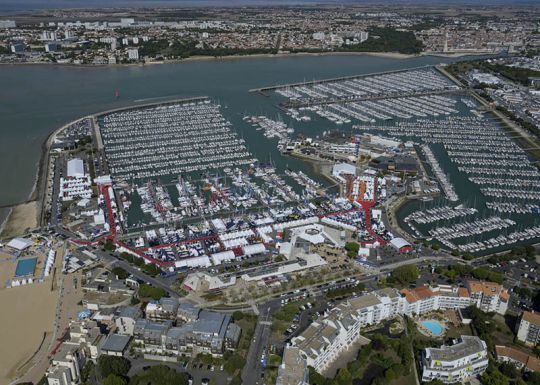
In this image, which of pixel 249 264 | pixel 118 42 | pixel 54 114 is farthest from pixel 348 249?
pixel 118 42

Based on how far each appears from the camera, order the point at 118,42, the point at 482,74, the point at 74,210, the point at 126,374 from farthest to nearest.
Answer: the point at 118,42, the point at 482,74, the point at 74,210, the point at 126,374

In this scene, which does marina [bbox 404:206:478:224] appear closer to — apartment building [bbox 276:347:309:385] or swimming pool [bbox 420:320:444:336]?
swimming pool [bbox 420:320:444:336]

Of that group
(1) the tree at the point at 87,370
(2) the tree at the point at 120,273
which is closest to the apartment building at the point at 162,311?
(1) the tree at the point at 87,370

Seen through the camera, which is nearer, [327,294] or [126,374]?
[126,374]

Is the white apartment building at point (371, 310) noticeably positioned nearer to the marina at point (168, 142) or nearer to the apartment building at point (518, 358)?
the apartment building at point (518, 358)

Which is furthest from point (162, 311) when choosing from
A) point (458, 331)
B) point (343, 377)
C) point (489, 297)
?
point (489, 297)

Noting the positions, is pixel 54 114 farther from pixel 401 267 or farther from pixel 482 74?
pixel 482 74

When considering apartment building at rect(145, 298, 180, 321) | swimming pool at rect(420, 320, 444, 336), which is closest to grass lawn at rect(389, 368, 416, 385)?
swimming pool at rect(420, 320, 444, 336)
